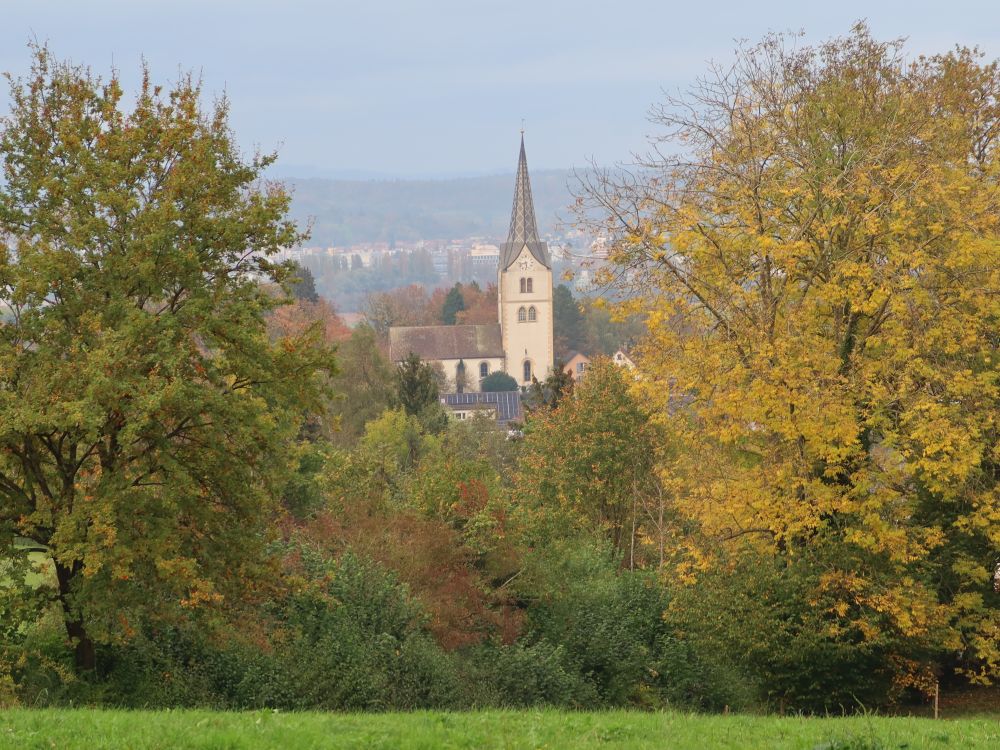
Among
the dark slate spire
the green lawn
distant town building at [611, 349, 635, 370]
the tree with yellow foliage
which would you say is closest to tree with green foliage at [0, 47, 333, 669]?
the green lawn

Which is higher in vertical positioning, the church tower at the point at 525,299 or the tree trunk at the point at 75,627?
the church tower at the point at 525,299

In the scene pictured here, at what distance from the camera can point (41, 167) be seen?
15.7 m

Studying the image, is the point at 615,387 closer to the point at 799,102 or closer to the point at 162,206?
the point at 799,102

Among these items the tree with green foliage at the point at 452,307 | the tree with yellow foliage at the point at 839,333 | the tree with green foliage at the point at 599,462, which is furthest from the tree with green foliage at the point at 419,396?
the tree with green foliage at the point at 452,307

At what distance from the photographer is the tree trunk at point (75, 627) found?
15523 mm

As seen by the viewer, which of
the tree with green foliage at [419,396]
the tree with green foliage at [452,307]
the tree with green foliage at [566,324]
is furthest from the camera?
the tree with green foliage at [452,307]

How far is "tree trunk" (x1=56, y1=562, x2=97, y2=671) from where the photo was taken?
15.5m

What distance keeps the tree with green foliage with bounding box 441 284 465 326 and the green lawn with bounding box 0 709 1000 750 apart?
5874 inches

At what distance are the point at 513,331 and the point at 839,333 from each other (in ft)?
422

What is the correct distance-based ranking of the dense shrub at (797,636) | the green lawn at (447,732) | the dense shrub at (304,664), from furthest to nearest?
the dense shrub at (797,636)
the dense shrub at (304,664)
the green lawn at (447,732)

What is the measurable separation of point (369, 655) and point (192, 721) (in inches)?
256

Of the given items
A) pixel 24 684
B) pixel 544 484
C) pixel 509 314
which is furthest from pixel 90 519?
pixel 509 314

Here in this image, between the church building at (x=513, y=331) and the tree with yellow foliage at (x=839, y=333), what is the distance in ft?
394

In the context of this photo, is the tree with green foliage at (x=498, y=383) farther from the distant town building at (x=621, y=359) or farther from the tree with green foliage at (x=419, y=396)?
the tree with green foliage at (x=419, y=396)
